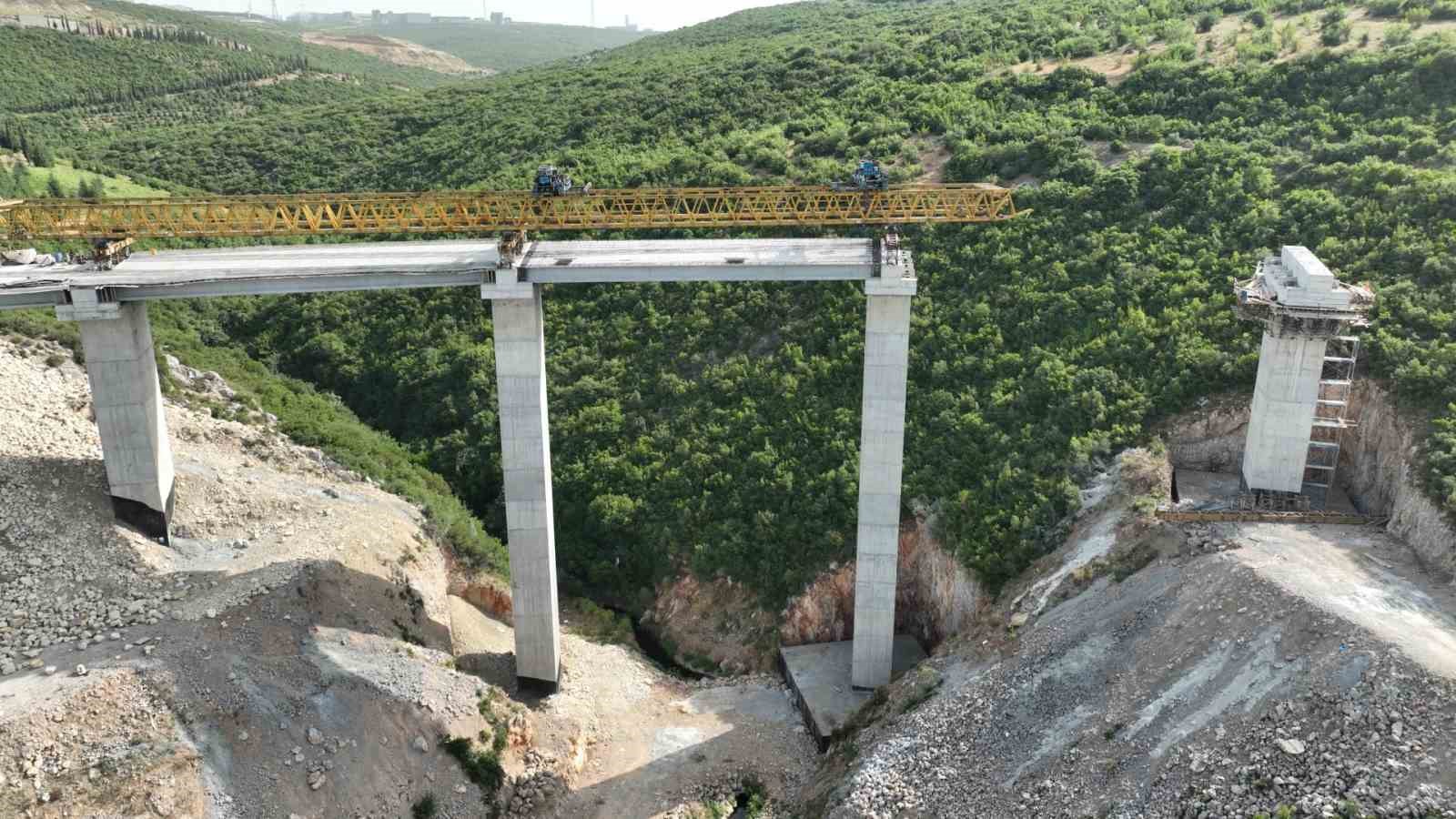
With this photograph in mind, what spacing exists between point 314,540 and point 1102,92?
39607 mm

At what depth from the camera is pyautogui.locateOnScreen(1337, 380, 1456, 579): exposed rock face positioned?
23828mm

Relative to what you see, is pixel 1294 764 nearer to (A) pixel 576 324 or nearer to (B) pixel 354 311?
(A) pixel 576 324

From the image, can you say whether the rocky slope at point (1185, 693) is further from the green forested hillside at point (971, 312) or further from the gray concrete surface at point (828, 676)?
the green forested hillside at point (971, 312)

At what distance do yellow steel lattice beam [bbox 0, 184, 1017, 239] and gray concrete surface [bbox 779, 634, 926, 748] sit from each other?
13.3 m

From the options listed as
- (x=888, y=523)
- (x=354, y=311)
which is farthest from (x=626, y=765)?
(x=354, y=311)

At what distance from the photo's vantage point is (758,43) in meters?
74.8

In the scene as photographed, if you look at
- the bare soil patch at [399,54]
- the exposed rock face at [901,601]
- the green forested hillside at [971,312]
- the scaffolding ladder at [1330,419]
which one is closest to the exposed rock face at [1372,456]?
the scaffolding ladder at [1330,419]

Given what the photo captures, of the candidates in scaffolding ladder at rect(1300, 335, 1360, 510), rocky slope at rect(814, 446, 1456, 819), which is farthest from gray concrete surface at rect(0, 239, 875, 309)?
scaffolding ladder at rect(1300, 335, 1360, 510)

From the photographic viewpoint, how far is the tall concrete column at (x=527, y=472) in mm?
26281

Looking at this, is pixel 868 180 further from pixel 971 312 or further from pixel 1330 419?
pixel 1330 419

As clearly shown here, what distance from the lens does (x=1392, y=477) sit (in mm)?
26703

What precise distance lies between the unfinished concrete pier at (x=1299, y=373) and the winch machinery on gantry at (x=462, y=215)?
710 cm

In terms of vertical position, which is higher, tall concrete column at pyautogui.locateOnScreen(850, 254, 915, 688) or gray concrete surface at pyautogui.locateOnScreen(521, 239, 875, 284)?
gray concrete surface at pyautogui.locateOnScreen(521, 239, 875, 284)

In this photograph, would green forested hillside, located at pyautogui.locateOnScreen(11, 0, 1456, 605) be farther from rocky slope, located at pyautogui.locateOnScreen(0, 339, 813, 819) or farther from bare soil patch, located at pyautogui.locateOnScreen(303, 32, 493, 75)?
bare soil patch, located at pyautogui.locateOnScreen(303, 32, 493, 75)
